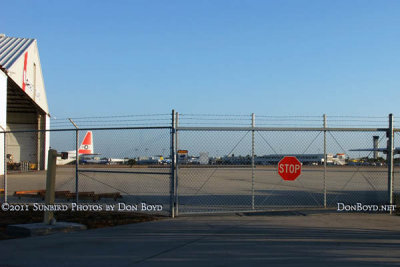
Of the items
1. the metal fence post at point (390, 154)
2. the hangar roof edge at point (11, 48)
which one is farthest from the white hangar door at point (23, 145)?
the metal fence post at point (390, 154)

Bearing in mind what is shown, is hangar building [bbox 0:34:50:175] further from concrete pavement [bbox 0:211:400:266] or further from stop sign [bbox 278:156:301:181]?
concrete pavement [bbox 0:211:400:266]

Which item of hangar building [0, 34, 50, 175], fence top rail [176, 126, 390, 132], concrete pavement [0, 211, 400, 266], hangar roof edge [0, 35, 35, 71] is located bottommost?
concrete pavement [0, 211, 400, 266]

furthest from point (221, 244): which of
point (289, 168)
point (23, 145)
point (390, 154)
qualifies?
point (23, 145)

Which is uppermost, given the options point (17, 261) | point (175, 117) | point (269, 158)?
point (175, 117)

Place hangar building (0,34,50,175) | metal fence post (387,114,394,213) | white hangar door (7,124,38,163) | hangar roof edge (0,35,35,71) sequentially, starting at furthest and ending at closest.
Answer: white hangar door (7,124,38,163), hangar roof edge (0,35,35,71), hangar building (0,34,50,175), metal fence post (387,114,394,213)

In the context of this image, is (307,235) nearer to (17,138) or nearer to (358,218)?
(358,218)

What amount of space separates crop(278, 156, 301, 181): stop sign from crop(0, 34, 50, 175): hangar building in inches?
706

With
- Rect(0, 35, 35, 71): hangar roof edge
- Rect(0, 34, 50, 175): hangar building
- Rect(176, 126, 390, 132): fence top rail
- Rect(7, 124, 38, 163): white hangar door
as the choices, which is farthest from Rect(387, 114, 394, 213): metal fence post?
Rect(7, 124, 38, 163): white hangar door

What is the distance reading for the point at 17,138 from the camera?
42.8 meters

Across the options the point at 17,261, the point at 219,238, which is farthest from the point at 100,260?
the point at 219,238

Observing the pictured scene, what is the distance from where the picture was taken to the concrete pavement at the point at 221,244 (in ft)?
20.4

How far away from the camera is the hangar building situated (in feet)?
95.3

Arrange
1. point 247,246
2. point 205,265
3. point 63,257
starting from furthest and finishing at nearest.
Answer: point 247,246 → point 63,257 → point 205,265

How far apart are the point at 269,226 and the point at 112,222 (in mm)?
3680
